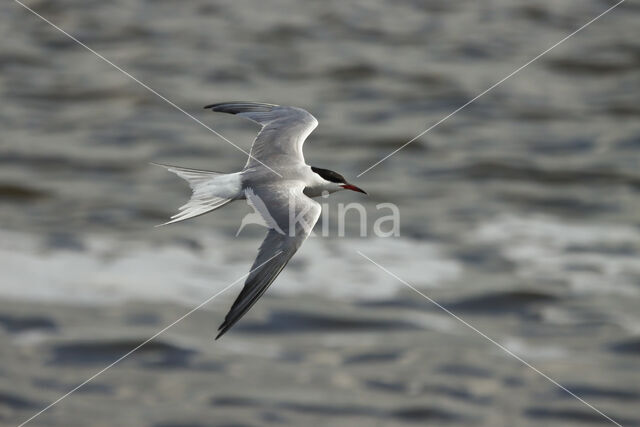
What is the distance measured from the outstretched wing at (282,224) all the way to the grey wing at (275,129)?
239mm

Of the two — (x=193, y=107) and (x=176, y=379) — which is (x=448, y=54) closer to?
(x=193, y=107)

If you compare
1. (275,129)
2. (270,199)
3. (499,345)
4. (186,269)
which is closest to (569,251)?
(499,345)

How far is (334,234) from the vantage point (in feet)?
36.8

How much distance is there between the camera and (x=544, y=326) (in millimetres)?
9875

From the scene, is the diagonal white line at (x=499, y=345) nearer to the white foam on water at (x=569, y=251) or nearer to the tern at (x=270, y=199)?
the white foam on water at (x=569, y=251)

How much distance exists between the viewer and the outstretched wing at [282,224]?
115 inches

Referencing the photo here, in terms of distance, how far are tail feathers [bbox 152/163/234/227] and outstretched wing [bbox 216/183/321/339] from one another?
0.11 meters

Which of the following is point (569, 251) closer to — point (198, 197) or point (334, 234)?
point (334, 234)

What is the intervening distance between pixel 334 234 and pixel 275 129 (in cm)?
770

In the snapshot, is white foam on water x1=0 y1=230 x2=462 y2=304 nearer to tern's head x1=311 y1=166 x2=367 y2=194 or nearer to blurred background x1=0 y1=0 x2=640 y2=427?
blurred background x1=0 y1=0 x2=640 y2=427

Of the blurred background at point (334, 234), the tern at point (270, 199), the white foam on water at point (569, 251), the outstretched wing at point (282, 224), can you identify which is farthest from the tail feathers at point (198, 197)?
the white foam on water at point (569, 251)

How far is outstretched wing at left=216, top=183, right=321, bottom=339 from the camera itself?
2.92 meters

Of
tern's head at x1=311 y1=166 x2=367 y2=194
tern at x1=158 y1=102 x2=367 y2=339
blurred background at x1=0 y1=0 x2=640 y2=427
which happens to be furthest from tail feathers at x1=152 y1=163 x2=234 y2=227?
blurred background at x1=0 y1=0 x2=640 y2=427

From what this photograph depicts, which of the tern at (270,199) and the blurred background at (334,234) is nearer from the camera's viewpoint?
the tern at (270,199)
